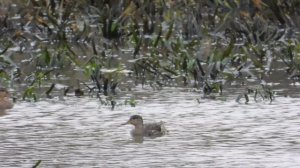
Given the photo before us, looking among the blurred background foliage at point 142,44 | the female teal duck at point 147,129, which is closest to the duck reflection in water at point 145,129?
the female teal duck at point 147,129

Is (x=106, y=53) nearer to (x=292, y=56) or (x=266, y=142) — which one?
(x=292, y=56)

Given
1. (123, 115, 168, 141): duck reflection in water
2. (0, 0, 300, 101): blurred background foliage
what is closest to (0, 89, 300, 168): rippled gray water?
(123, 115, 168, 141): duck reflection in water

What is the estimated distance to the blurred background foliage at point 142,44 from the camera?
599 inches

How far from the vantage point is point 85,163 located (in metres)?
11.2

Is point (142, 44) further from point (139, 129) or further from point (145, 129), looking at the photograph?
point (139, 129)

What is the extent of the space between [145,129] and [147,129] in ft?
0.06

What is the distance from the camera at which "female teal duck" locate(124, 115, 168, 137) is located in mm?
12344

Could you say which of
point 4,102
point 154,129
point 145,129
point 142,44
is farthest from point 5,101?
point 142,44

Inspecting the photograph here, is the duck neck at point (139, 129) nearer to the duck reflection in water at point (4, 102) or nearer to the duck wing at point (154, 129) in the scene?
the duck wing at point (154, 129)

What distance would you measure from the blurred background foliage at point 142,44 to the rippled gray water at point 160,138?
0.75 meters

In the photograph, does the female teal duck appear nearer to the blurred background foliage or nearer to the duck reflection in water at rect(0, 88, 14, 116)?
the duck reflection in water at rect(0, 88, 14, 116)

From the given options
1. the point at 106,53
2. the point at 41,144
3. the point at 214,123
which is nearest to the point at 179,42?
the point at 106,53

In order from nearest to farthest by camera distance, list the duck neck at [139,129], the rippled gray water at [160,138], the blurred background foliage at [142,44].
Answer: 1. the rippled gray water at [160,138]
2. the duck neck at [139,129]
3. the blurred background foliage at [142,44]

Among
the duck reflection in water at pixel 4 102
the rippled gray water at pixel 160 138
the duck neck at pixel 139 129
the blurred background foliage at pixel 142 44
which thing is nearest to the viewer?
the rippled gray water at pixel 160 138
